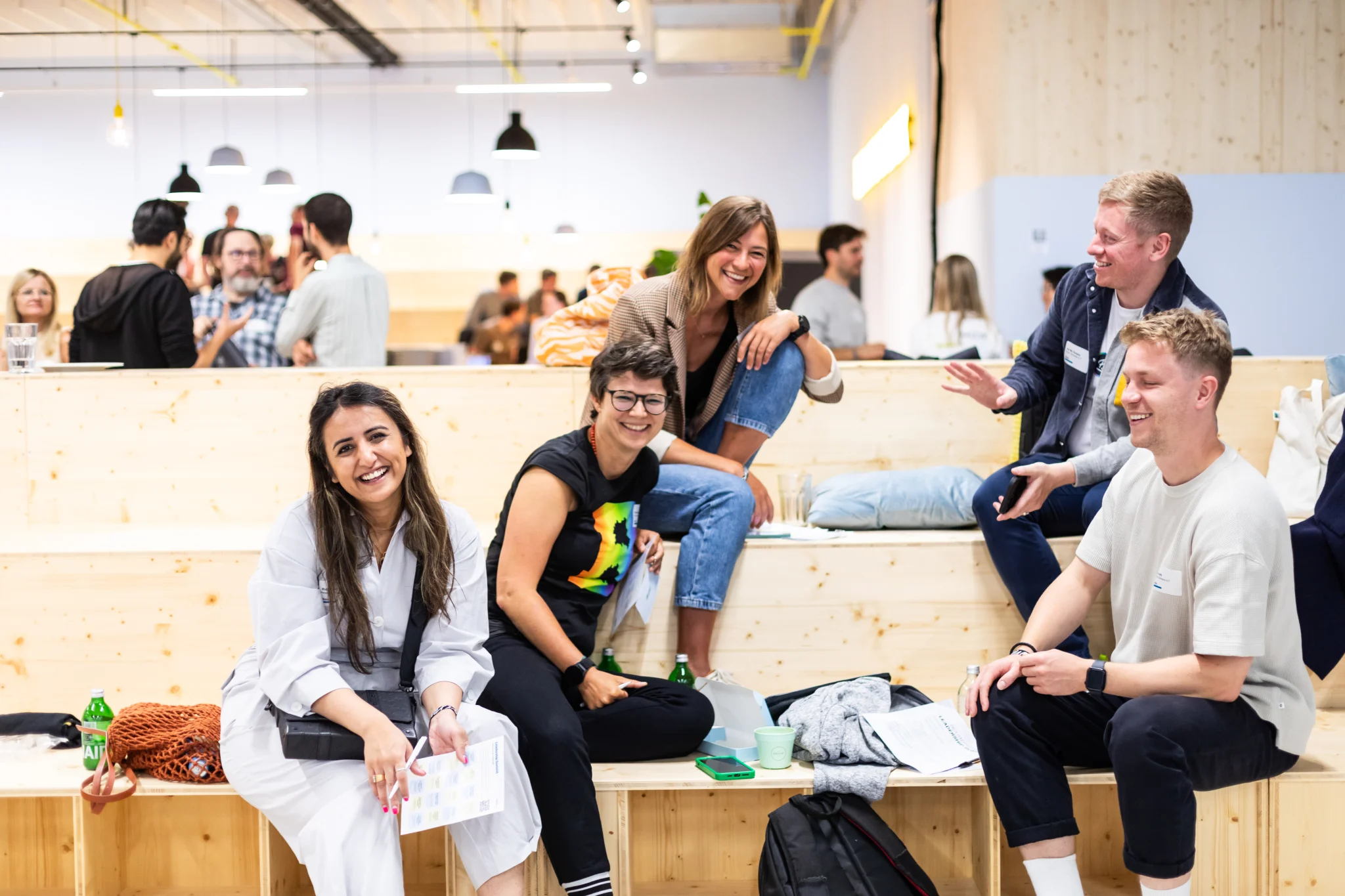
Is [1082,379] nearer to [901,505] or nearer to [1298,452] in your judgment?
[901,505]

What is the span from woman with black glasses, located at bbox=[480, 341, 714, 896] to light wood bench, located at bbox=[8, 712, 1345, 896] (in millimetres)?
119

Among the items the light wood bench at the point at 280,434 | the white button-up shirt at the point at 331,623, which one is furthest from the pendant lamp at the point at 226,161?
the white button-up shirt at the point at 331,623

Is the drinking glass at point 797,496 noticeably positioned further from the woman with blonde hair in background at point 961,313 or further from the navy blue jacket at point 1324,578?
the woman with blonde hair in background at point 961,313

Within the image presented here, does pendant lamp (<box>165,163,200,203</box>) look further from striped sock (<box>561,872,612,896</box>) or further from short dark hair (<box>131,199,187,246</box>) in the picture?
striped sock (<box>561,872,612,896</box>)

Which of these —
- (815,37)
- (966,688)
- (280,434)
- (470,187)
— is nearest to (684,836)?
(966,688)

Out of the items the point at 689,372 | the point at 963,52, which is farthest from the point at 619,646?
the point at 963,52

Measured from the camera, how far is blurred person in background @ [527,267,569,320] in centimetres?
889

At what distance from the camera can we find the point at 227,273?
454cm

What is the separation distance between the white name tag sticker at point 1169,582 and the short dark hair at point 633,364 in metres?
1.07

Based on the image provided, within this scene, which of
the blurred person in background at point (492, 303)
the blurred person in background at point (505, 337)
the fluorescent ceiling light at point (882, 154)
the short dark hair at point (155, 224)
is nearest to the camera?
the short dark hair at point (155, 224)

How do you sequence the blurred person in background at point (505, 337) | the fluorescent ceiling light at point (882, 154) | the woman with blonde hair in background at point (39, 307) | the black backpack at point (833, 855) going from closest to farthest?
the black backpack at point (833, 855), the woman with blonde hair in background at point (39, 307), the fluorescent ceiling light at point (882, 154), the blurred person in background at point (505, 337)

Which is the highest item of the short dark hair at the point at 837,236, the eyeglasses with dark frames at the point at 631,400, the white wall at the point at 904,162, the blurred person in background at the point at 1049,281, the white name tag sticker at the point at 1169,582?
the white wall at the point at 904,162

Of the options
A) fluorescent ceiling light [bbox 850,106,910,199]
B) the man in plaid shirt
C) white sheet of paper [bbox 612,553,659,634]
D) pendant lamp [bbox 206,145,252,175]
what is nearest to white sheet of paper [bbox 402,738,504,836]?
white sheet of paper [bbox 612,553,659,634]

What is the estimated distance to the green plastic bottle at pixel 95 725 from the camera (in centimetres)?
246
